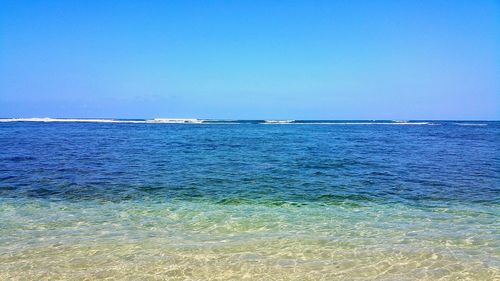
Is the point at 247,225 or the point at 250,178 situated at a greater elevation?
the point at 250,178

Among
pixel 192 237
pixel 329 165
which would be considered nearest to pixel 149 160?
pixel 329 165

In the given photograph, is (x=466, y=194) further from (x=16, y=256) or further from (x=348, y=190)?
(x=16, y=256)

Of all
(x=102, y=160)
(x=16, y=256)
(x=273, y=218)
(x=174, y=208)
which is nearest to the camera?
(x=16, y=256)

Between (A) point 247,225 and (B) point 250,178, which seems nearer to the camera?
(A) point 247,225

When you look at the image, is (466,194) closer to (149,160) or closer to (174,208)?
(174,208)

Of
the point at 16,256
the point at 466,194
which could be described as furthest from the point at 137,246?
the point at 466,194

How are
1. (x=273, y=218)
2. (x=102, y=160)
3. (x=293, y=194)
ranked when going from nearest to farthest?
1. (x=273, y=218)
2. (x=293, y=194)
3. (x=102, y=160)

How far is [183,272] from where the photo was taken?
6.26m

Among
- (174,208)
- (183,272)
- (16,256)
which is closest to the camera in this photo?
(183,272)

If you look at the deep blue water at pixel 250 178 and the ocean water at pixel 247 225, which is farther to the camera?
the deep blue water at pixel 250 178

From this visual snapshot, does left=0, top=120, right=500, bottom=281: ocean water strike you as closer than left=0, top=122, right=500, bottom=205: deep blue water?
Yes

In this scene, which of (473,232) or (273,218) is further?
(273,218)

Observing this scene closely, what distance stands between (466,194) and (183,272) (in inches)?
415

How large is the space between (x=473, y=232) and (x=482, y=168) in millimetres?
12651
